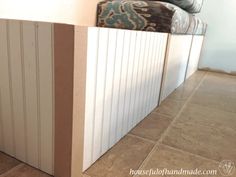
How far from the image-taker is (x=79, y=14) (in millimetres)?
1275

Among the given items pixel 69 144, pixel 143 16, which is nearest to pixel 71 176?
pixel 69 144

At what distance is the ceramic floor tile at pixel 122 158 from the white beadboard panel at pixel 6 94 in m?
0.28

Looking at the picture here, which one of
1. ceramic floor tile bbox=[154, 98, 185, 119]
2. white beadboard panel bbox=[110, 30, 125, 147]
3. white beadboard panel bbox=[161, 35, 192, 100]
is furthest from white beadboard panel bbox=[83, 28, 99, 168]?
white beadboard panel bbox=[161, 35, 192, 100]

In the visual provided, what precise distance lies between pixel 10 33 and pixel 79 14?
714mm

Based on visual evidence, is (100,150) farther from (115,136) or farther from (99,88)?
(99,88)

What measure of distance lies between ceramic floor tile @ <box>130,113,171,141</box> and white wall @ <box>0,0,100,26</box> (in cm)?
66

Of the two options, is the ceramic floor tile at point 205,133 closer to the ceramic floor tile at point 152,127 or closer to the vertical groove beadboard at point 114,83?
the ceramic floor tile at point 152,127

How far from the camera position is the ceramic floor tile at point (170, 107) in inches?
47.6

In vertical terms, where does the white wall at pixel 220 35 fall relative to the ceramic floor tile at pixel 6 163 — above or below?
above

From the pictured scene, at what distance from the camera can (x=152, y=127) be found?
103 cm

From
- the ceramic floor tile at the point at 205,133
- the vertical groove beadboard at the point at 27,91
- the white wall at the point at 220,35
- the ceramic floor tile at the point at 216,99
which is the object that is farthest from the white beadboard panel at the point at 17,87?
the white wall at the point at 220,35

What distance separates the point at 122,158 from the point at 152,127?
0.99ft

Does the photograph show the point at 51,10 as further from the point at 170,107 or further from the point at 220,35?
the point at 220,35

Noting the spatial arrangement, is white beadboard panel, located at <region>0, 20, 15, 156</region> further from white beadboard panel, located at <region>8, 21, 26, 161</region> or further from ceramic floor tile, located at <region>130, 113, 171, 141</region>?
ceramic floor tile, located at <region>130, 113, 171, 141</region>
